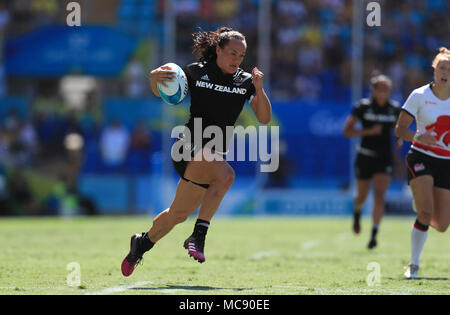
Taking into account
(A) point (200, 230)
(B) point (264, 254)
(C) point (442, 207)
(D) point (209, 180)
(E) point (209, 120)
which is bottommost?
(B) point (264, 254)

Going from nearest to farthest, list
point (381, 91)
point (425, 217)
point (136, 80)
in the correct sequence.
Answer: point (425, 217), point (381, 91), point (136, 80)

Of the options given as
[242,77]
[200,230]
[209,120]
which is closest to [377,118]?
[242,77]

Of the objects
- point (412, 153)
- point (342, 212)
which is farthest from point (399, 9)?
point (412, 153)

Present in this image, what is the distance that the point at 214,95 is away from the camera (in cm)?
783

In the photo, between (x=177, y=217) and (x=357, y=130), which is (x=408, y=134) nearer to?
(x=177, y=217)

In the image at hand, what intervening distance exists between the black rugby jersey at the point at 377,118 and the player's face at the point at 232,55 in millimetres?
5511

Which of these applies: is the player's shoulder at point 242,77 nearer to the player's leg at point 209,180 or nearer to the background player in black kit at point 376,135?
the player's leg at point 209,180

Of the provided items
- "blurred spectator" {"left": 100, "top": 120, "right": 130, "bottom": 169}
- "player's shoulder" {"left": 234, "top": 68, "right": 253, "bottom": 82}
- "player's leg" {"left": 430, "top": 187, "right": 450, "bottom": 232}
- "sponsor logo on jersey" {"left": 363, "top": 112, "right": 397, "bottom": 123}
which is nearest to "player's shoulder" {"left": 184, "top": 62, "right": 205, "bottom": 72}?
"player's shoulder" {"left": 234, "top": 68, "right": 253, "bottom": 82}

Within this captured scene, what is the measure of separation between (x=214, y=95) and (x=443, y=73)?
2.54 m

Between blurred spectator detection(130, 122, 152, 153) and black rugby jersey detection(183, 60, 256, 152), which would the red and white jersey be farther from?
blurred spectator detection(130, 122, 152, 153)

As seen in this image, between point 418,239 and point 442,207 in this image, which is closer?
point 442,207

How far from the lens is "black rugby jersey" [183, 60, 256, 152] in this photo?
7830mm

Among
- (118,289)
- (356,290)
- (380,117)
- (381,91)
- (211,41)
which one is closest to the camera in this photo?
(118,289)
